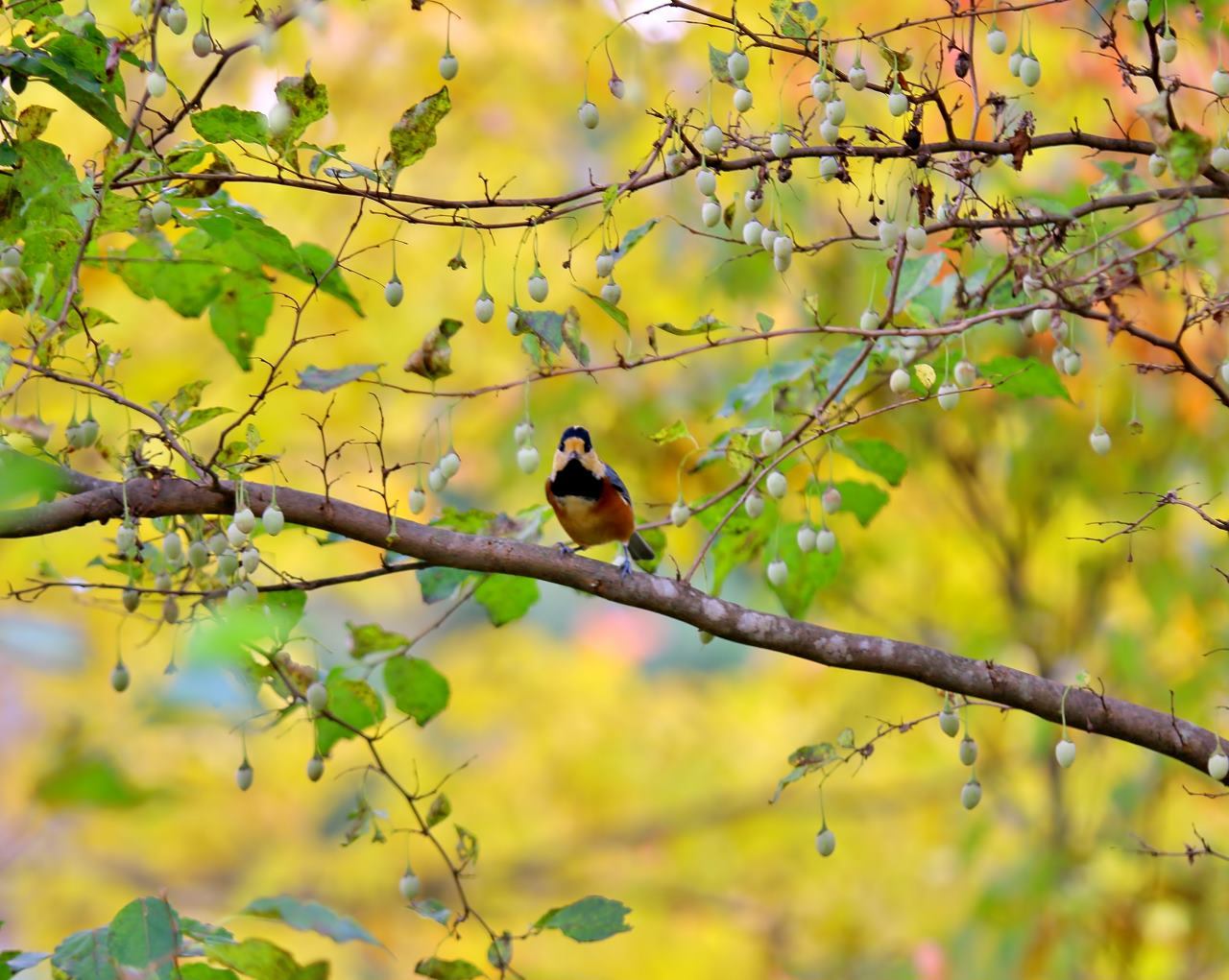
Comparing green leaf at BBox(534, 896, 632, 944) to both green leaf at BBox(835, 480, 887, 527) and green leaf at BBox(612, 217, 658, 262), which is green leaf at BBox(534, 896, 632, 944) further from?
green leaf at BBox(612, 217, 658, 262)

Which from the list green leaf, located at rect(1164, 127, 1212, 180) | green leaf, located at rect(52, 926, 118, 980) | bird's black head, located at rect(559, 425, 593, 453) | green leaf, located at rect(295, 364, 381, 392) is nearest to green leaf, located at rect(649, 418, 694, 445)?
green leaf, located at rect(295, 364, 381, 392)

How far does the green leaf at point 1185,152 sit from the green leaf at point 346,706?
1.54m

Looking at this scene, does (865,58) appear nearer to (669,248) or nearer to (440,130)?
(669,248)

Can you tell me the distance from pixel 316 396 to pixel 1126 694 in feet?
10.8

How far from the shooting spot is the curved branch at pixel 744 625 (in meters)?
2.03

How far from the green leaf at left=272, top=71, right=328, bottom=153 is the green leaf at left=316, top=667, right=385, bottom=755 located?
0.97 m

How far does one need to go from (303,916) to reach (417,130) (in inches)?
51.0

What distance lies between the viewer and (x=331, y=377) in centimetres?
212

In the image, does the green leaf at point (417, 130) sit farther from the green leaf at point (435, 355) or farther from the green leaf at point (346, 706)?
the green leaf at point (346, 706)

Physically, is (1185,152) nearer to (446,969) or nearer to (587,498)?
(446,969)

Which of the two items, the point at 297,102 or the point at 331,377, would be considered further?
the point at 331,377

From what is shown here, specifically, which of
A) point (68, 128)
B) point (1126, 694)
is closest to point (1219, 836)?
point (1126, 694)

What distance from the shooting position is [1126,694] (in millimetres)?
5047

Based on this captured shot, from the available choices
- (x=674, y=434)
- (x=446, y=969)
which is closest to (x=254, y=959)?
(x=446, y=969)
